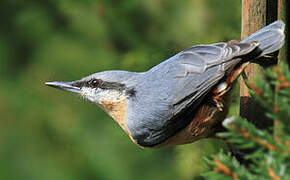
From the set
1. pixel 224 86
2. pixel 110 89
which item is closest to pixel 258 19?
pixel 224 86

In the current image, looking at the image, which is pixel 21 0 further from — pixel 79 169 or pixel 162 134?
pixel 162 134

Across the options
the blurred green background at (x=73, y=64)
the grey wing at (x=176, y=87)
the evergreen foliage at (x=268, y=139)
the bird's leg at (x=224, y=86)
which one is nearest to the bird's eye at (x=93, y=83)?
the grey wing at (x=176, y=87)

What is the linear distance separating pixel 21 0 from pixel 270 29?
2.24m

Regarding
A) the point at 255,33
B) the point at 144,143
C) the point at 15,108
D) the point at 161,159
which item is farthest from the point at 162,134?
the point at 15,108

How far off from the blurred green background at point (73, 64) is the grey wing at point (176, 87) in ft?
3.20

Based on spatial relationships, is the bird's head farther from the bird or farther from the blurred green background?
the blurred green background

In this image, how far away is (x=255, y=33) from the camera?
200cm

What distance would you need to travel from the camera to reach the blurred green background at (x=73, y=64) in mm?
3275

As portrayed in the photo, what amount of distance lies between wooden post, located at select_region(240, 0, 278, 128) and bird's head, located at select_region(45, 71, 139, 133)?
0.52 meters

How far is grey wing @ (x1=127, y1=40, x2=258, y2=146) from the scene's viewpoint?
2068mm

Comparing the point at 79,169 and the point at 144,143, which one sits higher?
the point at 144,143

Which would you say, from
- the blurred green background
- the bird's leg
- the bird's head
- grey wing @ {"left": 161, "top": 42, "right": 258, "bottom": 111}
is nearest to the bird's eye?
the bird's head

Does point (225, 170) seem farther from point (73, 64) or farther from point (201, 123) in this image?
point (73, 64)

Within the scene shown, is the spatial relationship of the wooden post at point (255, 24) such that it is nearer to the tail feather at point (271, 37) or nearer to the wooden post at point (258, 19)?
the wooden post at point (258, 19)
